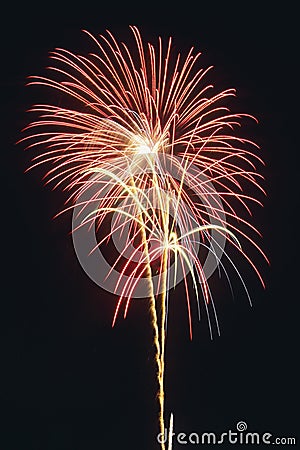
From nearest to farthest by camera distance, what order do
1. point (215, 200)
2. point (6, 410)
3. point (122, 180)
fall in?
point (122, 180), point (215, 200), point (6, 410)

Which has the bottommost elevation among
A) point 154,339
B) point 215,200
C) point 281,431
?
point 281,431

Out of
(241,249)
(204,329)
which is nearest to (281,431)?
(204,329)

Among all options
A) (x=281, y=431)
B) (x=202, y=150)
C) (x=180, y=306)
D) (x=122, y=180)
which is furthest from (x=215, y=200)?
(x=281, y=431)

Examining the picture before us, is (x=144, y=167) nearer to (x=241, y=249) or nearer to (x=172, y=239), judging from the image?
(x=172, y=239)

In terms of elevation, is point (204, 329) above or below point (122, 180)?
below

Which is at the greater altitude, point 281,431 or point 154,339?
point 154,339

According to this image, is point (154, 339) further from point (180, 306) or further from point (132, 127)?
point (132, 127)

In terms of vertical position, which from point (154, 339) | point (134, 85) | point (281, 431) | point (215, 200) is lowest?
point (281, 431)

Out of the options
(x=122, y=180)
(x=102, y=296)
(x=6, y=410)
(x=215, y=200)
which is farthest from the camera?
(x=6, y=410)

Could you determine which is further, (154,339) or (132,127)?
(154,339)
